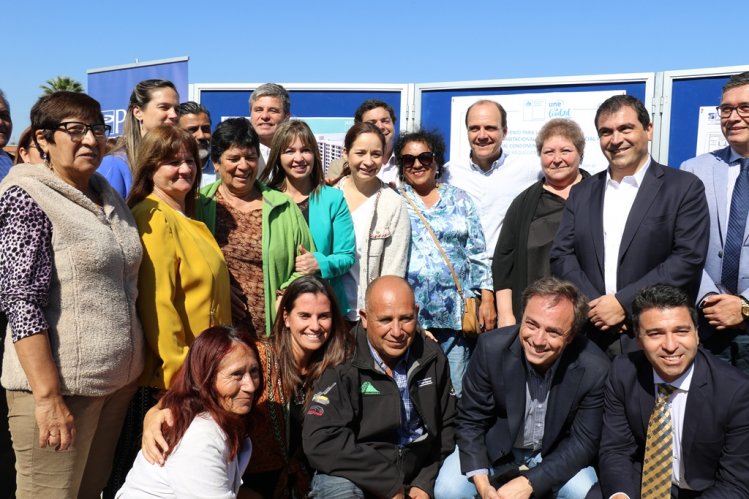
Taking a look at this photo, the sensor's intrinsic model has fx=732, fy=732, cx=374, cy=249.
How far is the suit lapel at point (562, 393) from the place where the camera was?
3990 mm

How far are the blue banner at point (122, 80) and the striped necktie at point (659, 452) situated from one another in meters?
4.94

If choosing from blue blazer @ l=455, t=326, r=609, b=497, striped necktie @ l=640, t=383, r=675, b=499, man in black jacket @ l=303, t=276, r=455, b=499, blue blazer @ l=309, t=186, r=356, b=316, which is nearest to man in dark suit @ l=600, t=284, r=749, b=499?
striped necktie @ l=640, t=383, r=675, b=499

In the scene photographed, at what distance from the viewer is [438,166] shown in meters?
5.41

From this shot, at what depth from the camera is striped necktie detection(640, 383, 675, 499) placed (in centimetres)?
365

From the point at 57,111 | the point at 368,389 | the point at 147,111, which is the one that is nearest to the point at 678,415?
the point at 368,389

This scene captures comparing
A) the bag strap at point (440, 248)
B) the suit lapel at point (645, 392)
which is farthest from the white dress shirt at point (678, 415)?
the bag strap at point (440, 248)

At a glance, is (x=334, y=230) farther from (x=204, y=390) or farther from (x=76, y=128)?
(x=76, y=128)

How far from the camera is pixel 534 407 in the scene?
161 inches

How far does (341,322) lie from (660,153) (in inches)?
122

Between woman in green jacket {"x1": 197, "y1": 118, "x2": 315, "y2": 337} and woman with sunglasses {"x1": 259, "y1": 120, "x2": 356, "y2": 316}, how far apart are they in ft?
0.75

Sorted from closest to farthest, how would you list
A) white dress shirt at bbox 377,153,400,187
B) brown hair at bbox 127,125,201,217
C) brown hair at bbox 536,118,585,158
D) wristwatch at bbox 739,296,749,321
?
brown hair at bbox 127,125,201,217 → wristwatch at bbox 739,296,749,321 → brown hair at bbox 536,118,585,158 → white dress shirt at bbox 377,153,400,187

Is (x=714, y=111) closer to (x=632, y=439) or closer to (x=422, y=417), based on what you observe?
(x=632, y=439)

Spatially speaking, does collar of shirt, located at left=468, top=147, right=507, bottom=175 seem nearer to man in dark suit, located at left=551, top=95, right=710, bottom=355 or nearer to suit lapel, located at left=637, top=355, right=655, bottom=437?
man in dark suit, located at left=551, top=95, right=710, bottom=355

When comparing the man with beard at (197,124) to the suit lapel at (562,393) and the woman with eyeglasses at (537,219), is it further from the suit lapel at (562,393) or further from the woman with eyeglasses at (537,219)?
the suit lapel at (562,393)
